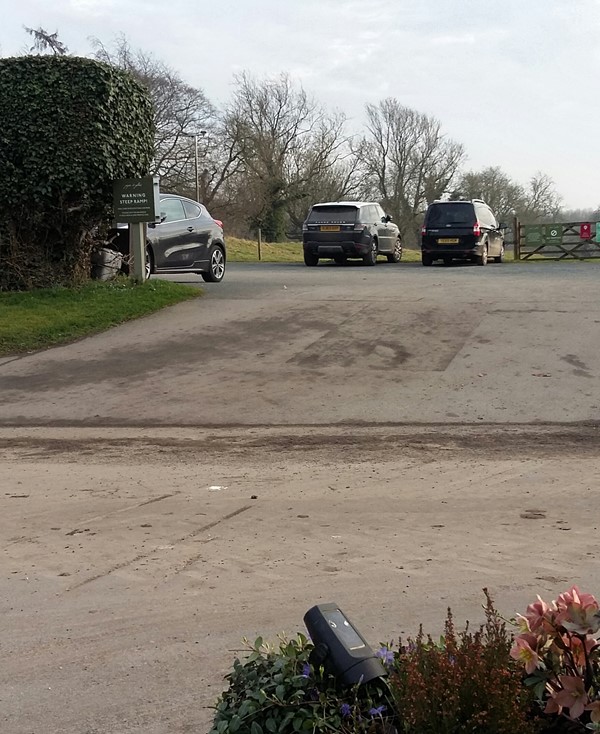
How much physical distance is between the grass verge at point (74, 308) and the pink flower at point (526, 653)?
1142cm

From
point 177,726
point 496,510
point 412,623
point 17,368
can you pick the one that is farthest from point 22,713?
point 17,368

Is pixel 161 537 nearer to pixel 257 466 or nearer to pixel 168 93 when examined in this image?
pixel 257 466

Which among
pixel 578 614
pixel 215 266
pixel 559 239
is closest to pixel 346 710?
pixel 578 614

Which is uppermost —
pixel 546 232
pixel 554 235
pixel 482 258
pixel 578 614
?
pixel 546 232

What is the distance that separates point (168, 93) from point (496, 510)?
53.8m

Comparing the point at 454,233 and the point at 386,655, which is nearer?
the point at 386,655

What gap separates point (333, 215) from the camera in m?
24.5

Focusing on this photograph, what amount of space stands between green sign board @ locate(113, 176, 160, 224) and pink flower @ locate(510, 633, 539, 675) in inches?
549

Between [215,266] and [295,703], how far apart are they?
16724 mm

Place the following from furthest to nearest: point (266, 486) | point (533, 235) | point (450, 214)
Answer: point (533, 235) → point (450, 214) → point (266, 486)

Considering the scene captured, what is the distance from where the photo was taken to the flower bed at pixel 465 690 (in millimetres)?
2158

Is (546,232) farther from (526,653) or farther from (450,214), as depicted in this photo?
(526,653)

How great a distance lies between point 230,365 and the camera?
1145 cm

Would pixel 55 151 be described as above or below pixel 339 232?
above
